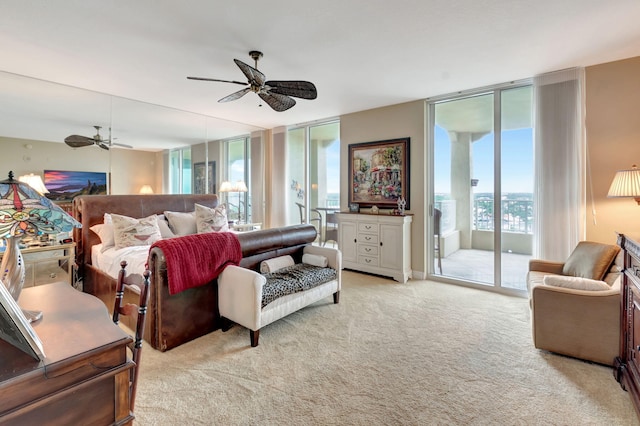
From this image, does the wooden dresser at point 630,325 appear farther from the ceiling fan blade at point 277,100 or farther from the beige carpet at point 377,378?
the ceiling fan blade at point 277,100

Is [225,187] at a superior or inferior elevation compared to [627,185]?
superior

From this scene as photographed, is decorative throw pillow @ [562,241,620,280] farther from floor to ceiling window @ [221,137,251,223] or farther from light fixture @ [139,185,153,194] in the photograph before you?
light fixture @ [139,185,153,194]

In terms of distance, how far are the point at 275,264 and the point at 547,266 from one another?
9.45 feet

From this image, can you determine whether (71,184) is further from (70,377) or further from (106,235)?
(70,377)

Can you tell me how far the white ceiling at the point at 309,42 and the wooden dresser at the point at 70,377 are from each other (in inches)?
91.2

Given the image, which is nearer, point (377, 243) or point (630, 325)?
point (630, 325)

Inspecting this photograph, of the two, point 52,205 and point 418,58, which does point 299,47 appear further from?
point 52,205

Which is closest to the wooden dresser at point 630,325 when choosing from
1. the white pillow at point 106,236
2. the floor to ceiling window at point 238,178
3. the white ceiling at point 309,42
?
the white ceiling at point 309,42

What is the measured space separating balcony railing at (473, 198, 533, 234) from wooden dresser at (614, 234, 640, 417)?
1.74 m

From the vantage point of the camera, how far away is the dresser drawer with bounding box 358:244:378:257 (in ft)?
14.8

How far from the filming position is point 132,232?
326 cm

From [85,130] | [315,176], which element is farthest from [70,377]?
[315,176]

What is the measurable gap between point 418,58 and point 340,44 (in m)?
0.88

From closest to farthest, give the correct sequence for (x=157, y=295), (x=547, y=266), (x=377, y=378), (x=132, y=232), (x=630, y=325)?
(x=630, y=325) < (x=377, y=378) < (x=157, y=295) < (x=547, y=266) < (x=132, y=232)
